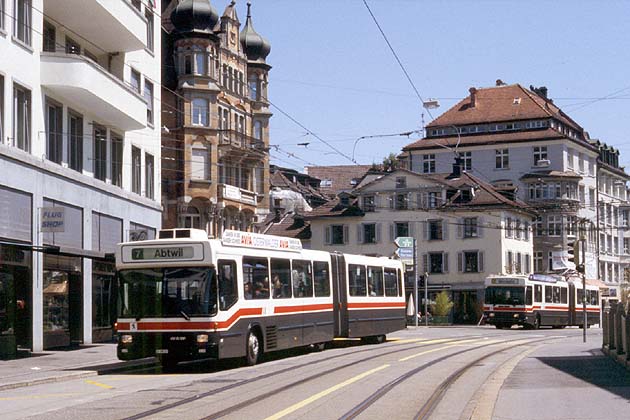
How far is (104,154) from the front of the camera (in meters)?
36.2

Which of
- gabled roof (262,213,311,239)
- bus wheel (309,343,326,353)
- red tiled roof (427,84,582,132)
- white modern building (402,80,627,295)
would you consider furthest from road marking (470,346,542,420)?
red tiled roof (427,84,582,132)

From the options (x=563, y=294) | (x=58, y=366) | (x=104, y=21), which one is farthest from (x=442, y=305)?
(x=58, y=366)

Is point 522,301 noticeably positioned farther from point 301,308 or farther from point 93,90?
point 301,308

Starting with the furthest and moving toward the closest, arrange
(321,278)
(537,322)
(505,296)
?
(537,322) < (505,296) < (321,278)

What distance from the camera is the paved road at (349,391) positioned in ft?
47.5

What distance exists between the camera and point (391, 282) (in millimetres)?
34625

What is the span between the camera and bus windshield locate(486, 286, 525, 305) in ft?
186

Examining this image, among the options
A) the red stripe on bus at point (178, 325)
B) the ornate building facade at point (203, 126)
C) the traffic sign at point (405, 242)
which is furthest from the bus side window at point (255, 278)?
the traffic sign at point (405, 242)

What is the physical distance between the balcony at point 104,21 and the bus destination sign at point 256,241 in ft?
33.8

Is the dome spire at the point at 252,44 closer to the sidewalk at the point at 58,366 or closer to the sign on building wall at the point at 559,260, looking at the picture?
the sign on building wall at the point at 559,260

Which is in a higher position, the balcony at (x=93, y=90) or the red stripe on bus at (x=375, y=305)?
the balcony at (x=93, y=90)

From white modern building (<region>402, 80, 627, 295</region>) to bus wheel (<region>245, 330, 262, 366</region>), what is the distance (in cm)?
6188

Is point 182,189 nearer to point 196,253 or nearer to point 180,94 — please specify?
point 180,94

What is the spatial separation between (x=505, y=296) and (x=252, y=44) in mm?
24440
